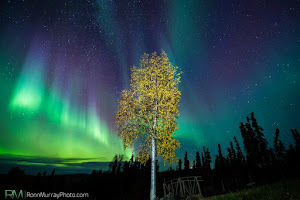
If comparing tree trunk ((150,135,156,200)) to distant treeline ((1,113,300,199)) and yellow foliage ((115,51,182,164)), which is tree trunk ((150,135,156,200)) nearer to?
yellow foliage ((115,51,182,164))

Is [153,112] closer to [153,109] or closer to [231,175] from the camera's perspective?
[153,109]

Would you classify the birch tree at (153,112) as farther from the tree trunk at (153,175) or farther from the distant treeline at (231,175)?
the distant treeline at (231,175)

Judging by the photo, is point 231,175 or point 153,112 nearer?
point 153,112

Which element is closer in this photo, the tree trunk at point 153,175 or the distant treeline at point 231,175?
the tree trunk at point 153,175

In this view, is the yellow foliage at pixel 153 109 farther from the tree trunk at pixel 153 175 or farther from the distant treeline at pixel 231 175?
the distant treeline at pixel 231 175

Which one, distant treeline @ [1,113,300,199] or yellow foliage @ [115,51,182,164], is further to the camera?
distant treeline @ [1,113,300,199]

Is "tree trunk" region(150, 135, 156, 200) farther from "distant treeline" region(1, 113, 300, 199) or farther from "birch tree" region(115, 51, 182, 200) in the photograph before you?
"distant treeline" region(1, 113, 300, 199)

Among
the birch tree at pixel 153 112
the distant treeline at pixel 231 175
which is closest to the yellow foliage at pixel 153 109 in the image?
the birch tree at pixel 153 112

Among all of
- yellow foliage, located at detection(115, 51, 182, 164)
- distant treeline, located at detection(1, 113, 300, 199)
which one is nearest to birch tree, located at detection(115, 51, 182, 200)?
yellow foliage, located at detection(115, 51, 182, 164)

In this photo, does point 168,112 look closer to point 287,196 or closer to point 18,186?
point 287,196

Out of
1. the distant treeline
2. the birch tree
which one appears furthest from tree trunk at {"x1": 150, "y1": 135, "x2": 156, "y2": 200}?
the distant treeline

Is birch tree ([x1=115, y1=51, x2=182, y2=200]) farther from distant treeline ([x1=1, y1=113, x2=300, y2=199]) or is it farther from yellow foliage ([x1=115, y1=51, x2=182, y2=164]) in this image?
distant treeline ([x1=1, y1=113, x2=300, y2=199])

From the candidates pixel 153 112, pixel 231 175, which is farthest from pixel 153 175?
pixel 231 175

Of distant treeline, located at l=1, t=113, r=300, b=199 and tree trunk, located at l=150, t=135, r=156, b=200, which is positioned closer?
tree trunk, located at l=150, t=135, r=156, b=200
